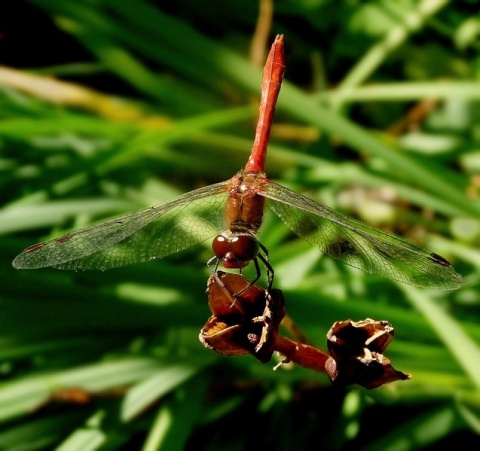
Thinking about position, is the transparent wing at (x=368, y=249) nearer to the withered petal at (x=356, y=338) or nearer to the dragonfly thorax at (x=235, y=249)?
the dragonfly thorax at (x=235, y=249)

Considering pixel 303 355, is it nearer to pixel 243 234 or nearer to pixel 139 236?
pixel 243 234

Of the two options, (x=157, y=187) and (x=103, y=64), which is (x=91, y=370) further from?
(x=103, y=64)

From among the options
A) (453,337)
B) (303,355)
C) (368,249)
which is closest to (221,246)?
(368,249)

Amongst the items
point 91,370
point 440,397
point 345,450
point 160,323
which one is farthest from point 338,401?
point 91,370

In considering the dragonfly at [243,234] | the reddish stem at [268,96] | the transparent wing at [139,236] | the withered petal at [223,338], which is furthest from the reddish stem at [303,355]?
the reddish stem at [268,96]

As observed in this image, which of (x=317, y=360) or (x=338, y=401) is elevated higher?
(x=317, y=360)

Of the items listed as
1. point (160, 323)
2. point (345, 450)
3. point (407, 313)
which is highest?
A: point (407, 313)

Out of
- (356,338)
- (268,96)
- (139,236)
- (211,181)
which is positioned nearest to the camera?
(356,338)

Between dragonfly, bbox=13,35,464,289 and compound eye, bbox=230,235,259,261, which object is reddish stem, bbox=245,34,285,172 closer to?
dragonfly, bbox=13,35,464,289
